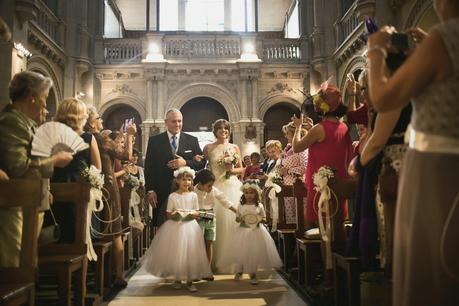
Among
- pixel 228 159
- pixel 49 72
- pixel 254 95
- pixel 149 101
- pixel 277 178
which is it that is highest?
pixel 49 72

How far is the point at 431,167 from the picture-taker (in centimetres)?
152

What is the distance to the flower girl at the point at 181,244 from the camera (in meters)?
4.17

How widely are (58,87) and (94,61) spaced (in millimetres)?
1978

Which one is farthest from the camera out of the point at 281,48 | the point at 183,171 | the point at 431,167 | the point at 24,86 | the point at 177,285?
the point at 281,48

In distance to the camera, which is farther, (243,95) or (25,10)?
(243,95)

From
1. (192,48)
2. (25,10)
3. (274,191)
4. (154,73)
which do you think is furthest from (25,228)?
(192,48)

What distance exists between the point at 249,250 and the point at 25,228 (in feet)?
8.78

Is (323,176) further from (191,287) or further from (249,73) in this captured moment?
(249,73)

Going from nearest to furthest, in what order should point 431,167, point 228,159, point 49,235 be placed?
point 431,167 < point 49,235 < point 228,159

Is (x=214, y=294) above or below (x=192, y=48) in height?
below

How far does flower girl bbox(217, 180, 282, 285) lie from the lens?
4.56m

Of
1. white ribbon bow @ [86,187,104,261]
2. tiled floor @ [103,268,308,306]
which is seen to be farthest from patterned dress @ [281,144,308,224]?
white ribbon bow @ [86,187,104,261]

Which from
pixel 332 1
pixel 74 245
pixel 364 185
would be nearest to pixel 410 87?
pixel 364 185

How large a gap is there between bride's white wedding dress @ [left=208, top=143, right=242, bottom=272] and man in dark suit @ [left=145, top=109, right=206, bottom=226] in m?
0.36
